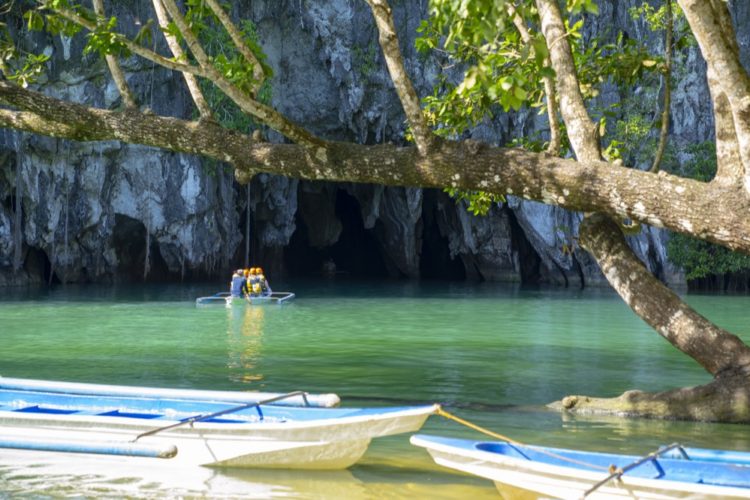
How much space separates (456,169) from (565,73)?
4.24ft

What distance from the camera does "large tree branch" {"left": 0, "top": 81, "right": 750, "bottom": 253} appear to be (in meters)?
6.84

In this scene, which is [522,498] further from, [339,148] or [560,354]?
[560,354]

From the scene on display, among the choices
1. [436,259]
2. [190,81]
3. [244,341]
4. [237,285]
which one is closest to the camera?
[190,81]

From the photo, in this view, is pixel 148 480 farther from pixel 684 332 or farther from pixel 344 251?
pixel 344 251

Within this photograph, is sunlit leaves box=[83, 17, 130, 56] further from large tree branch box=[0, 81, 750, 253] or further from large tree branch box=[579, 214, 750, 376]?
large tree branch box=[579, 214, 750, 376]

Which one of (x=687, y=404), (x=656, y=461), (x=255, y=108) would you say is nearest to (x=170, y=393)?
(x=255, y=108)

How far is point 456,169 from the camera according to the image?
25.4 ft

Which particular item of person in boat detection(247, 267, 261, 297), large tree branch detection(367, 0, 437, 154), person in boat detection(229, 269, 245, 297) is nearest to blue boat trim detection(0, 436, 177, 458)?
large tree branch detection(367, 0, 437, 154)

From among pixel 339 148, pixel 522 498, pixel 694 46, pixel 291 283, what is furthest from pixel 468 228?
pixel 522 498

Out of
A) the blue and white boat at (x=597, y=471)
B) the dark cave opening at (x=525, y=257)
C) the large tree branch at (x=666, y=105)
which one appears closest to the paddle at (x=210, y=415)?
the blue and white boat at (x=597, y=471)

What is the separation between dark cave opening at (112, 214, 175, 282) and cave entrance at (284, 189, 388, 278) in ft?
27.8

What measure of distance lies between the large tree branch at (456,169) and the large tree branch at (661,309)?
850 mm

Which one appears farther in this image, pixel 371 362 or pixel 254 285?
pixel 254 285

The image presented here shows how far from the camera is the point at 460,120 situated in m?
10.6
